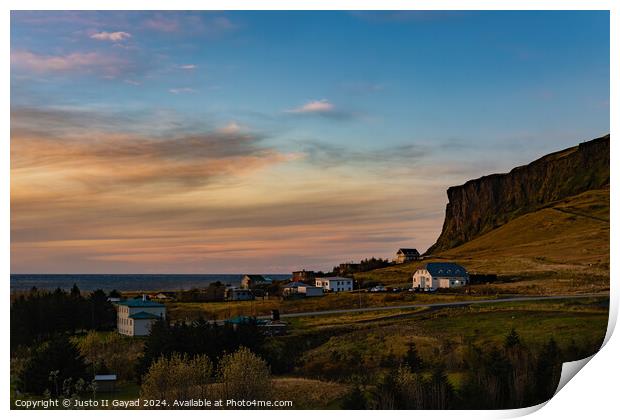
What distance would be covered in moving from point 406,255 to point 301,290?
6.24 meters

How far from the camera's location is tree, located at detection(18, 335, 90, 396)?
23.8 m

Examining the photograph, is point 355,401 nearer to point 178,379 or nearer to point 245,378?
point 245,378

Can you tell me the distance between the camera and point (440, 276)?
43312 millimetres

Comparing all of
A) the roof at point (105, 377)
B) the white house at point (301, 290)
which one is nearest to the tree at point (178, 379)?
the roof at point (105, 377)

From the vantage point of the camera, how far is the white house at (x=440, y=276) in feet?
140

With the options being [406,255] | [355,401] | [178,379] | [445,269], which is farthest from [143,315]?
[445,269]

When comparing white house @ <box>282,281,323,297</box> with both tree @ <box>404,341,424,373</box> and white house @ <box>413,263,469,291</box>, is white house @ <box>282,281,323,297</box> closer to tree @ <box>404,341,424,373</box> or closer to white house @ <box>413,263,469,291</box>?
white house @ <box>413,263,469,291</box>

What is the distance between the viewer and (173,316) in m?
33.2

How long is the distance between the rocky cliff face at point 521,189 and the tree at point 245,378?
48.2 ft

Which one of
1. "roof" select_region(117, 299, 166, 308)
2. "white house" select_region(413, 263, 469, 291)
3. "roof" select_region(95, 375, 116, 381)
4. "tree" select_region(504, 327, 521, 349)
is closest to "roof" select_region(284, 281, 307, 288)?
"white house" select_region(413, 263, 469, 291)

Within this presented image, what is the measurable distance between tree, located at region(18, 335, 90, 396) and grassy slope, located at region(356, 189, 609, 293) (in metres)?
21.9

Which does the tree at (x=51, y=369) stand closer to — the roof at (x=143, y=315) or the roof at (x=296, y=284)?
the roof at (x=143, y=315)

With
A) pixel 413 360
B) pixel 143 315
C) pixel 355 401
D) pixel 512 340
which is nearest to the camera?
pixel 355 401
